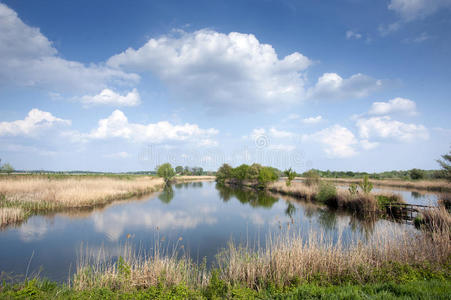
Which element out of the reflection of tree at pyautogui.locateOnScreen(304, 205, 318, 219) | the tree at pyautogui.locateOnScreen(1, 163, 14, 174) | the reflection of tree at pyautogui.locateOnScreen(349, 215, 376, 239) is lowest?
the reflection of tree at pyautogui.locateOnScreen(304, 205, 318, 219)

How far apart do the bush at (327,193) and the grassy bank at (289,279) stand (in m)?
17.5

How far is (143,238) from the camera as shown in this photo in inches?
437

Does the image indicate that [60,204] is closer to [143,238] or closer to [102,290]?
[143,238]

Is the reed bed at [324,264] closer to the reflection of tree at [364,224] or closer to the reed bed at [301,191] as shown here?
the reflection of tree at [364,224]

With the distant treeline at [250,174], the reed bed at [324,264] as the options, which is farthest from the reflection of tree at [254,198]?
the reed bed at [324,264]

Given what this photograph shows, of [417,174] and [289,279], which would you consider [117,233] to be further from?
[417,174]

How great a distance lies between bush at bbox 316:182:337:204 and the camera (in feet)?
77.3

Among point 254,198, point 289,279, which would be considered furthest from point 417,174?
point 289,279

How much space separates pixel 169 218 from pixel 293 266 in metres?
12.2

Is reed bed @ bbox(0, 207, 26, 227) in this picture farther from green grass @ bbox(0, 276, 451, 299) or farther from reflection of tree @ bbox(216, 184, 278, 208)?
reflection of tree @ bbox(216, 184, 278, 208)

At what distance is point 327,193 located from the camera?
78.2 feet

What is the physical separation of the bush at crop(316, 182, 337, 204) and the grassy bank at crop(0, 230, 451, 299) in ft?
57.4

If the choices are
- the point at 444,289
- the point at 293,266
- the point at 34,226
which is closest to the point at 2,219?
the point at 34,226

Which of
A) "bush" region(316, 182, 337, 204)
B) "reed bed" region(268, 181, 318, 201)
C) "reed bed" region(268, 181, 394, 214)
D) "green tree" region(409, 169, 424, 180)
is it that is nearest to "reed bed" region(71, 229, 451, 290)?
"reed bed" region(268, 181, 394, 214)
